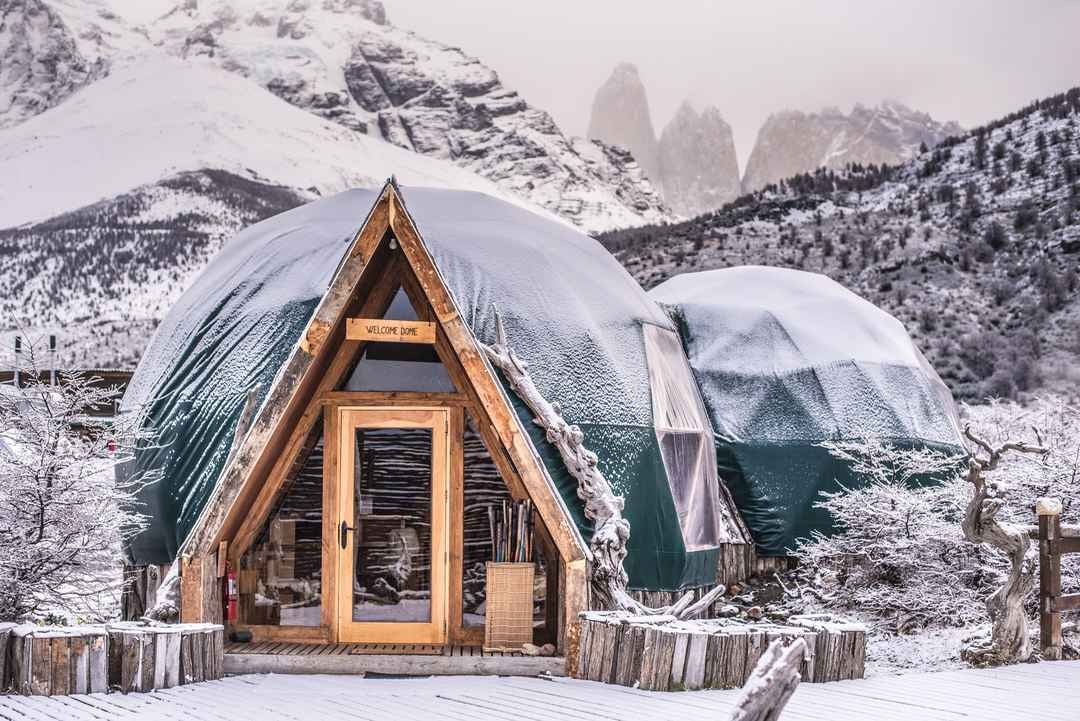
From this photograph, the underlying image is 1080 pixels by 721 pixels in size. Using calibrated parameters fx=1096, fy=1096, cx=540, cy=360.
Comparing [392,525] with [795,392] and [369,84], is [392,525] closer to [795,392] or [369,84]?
[795,392]

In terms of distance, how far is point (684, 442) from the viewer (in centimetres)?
951

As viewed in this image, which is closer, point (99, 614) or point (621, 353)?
point (99, 614)

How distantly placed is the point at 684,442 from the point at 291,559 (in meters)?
3.56

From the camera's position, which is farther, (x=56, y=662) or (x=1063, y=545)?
(x=1063, y=545)

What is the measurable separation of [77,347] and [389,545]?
41876 millimetres

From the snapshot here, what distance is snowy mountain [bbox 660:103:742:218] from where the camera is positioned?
184375mm

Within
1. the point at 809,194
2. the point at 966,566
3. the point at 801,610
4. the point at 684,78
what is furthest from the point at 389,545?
the point at 684,78

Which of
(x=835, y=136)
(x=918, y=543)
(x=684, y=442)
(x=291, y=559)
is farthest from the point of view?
(x=835, y=136)

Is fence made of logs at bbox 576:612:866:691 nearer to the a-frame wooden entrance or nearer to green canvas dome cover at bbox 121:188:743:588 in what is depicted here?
the a-frame wooden entrance

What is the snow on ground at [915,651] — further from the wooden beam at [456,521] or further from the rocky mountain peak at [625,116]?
the rocky mountain peak at [625,116]

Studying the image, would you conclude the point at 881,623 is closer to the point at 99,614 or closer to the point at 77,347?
the point at 99,614

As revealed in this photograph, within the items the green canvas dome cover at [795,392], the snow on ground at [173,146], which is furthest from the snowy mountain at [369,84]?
the green canvas dome cover at [795,392]

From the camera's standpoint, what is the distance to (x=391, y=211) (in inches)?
286

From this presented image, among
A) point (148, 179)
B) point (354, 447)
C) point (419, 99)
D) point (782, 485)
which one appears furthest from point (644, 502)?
point (419, 99)
